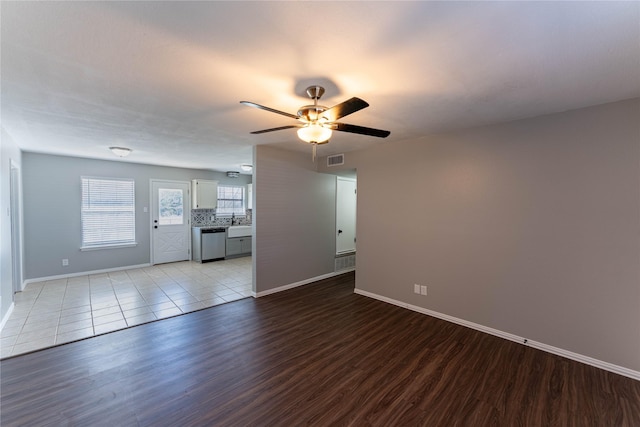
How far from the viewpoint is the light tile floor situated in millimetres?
3027

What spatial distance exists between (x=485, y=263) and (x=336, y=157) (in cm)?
288

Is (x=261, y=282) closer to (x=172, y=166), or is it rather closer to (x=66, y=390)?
(x=66, y=390)

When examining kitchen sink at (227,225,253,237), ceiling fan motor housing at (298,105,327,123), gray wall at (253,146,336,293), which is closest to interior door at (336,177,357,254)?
gray wall at (253,146,336,293)

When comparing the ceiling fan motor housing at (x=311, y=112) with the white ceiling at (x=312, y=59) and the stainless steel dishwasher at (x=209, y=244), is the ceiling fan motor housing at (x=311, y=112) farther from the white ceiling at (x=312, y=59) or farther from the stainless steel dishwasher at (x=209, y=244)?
the stainless steel dishwasher at (x=209, y=244)

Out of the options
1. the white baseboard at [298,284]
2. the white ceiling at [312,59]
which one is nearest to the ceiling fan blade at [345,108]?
the white ceiling at [312,59]

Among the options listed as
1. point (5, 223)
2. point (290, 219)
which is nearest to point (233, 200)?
point (290, 219)

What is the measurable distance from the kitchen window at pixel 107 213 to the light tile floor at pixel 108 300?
0.75 meters

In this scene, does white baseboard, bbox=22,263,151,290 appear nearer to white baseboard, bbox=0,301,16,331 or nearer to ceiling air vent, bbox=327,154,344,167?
white baseboard, bbox=0,301,16,331

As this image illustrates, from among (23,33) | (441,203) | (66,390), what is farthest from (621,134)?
(66,390)

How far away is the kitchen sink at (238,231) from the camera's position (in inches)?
285

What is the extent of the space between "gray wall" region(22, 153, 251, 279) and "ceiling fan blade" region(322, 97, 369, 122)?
19.4ft

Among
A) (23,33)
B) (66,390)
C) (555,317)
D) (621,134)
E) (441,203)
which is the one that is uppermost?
(23,33)

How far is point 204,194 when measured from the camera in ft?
23.1

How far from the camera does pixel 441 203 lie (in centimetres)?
351
